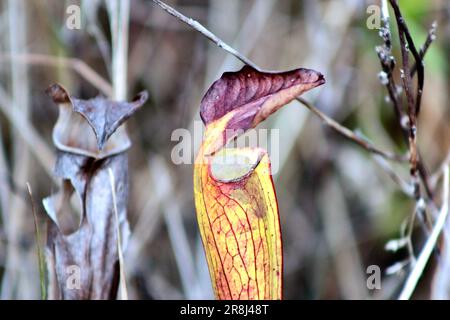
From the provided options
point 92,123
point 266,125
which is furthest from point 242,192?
point 266,125

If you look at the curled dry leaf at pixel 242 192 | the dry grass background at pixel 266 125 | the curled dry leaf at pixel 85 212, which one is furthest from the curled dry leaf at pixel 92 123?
the dry grass background at pixel 266 125

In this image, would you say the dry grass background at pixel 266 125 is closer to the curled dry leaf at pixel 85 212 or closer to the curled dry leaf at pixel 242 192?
the curled dry leaf at pixel 85 212

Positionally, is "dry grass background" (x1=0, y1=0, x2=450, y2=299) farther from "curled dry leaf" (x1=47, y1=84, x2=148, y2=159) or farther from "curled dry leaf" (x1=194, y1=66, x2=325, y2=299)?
"curled dry leaf" (x1=194, y1=66, x2=325, y2=299)

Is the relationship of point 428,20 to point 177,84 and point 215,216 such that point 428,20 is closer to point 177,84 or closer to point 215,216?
point 177,84

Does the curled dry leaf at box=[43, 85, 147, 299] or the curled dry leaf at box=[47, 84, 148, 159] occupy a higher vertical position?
the curled dry leaf at box=[47, 84, 148, 159]

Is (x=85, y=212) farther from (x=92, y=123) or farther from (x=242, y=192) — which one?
(x=242, y=192)

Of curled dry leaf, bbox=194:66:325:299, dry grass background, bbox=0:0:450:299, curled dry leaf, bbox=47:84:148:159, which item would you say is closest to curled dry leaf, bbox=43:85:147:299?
curled dry leaf, bbox=47:84:148:159
